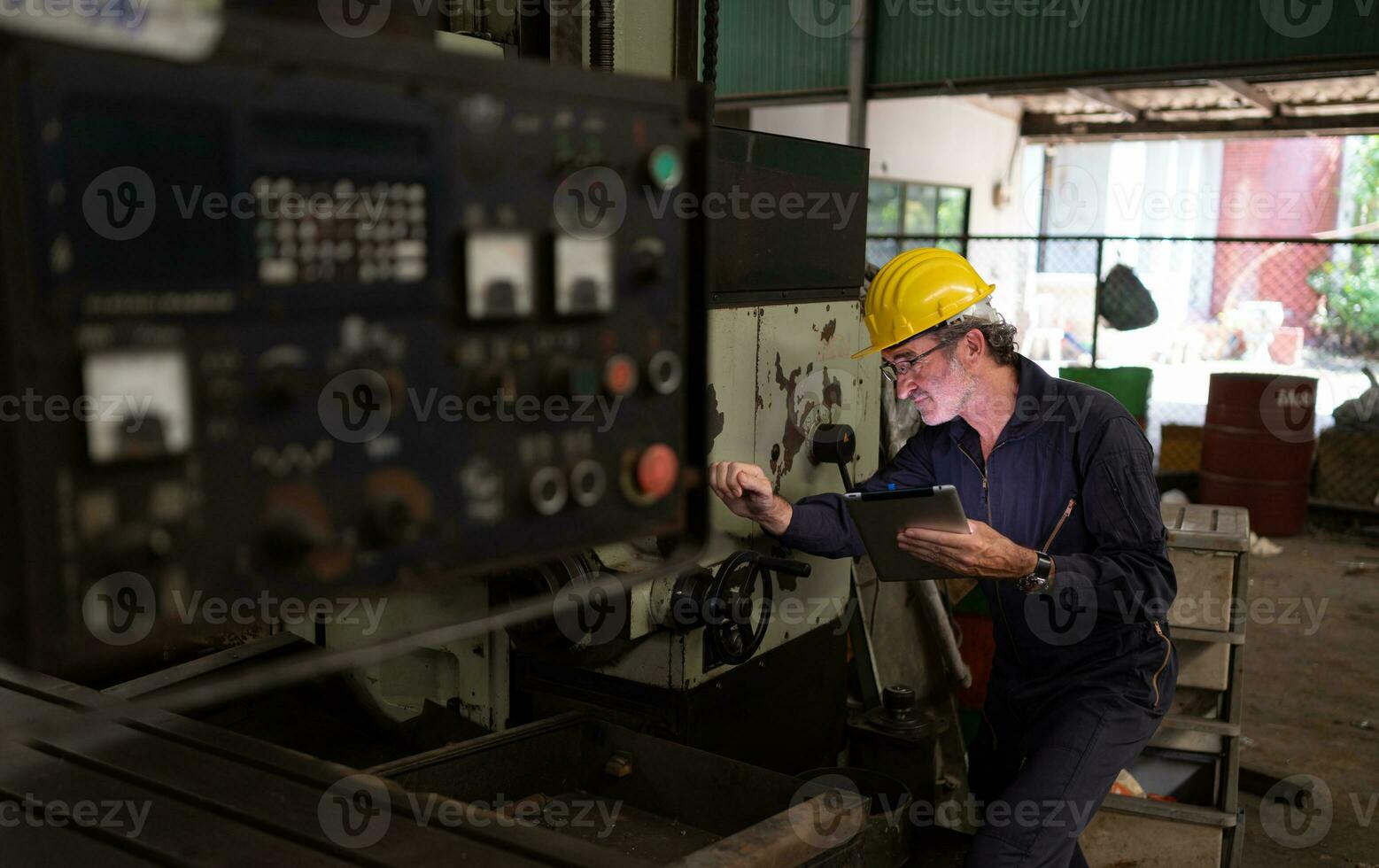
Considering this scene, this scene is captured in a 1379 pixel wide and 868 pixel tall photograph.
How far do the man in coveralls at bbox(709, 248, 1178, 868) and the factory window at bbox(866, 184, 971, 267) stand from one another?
16.7 ft

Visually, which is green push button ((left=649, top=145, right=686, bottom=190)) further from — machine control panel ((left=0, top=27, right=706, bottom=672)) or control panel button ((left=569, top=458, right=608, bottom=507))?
control panel button ((left=569, top=458, right=608, bottom=507))

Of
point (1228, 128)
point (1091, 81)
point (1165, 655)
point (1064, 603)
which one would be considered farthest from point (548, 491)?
point (1228, 128)

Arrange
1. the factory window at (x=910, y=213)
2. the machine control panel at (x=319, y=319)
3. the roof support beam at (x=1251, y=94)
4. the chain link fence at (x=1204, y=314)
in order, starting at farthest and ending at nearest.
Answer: the chain link fence at (x=1204, y=314), the factory window at (x=910, y=213), the roof support beam at (x=1251, y=94), the machine control panel at (x=319, y=319)

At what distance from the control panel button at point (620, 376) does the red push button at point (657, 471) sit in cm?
5

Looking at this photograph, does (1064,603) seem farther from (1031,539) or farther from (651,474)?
(651,474)

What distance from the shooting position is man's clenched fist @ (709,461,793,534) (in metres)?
1.65

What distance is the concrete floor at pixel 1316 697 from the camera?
8.00 ft

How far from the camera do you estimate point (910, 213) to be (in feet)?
26.3

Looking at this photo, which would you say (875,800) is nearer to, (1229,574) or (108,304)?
(1229,574)

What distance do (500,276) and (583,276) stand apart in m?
0.06

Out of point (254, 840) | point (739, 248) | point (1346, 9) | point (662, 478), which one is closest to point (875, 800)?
point (739, 248)

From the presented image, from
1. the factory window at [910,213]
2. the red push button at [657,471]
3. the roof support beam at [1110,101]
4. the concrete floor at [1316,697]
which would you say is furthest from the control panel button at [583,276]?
the roof support beam at [1110,101]

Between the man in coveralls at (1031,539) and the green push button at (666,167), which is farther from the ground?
the green push button at (666,167)

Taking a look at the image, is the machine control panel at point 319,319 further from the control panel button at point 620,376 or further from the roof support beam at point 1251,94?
the roof support beam at point 1251,94
